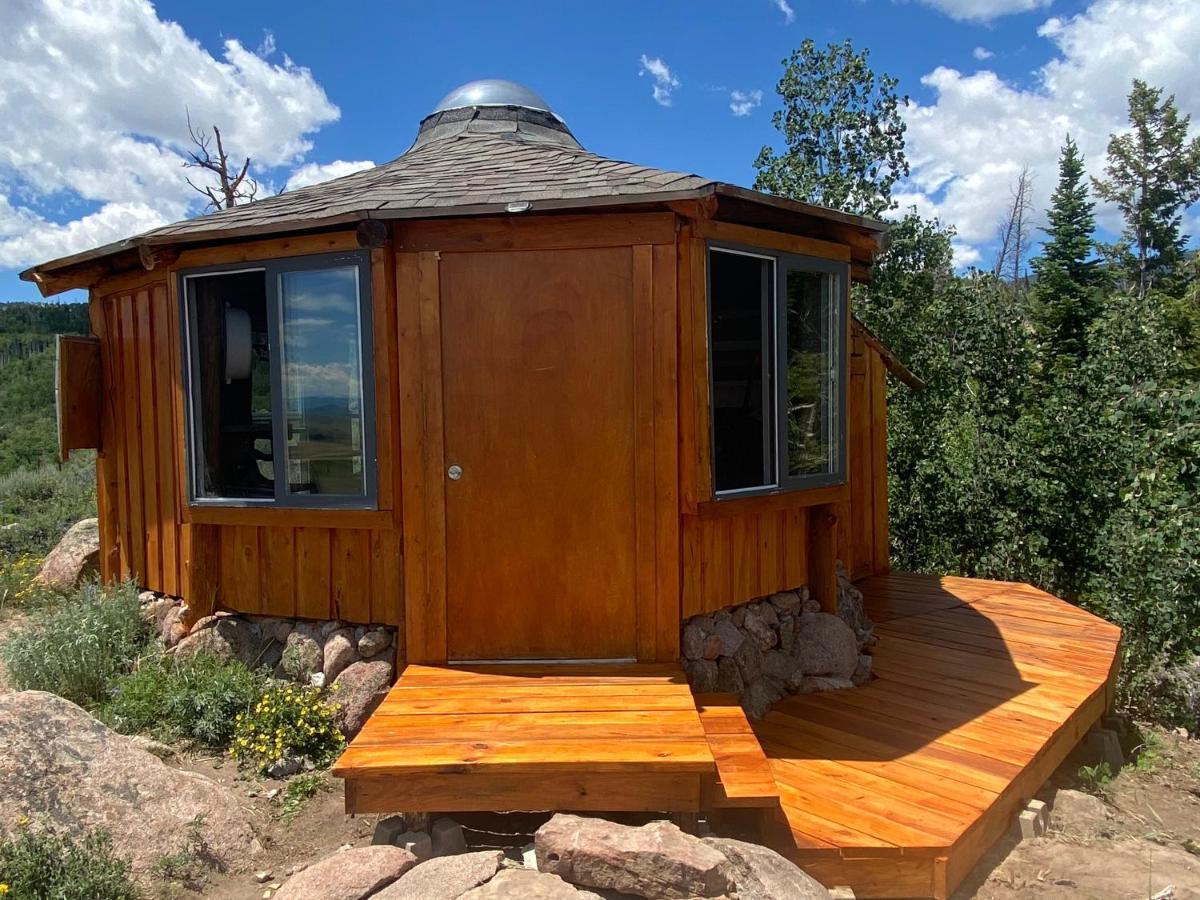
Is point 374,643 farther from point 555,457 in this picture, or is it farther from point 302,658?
point 555,457

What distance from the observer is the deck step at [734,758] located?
2973 mm

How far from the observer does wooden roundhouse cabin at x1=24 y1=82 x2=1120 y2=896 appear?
3623 mm

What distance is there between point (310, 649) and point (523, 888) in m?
2.46

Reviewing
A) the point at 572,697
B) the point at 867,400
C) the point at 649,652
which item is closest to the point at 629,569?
the point at 649,652

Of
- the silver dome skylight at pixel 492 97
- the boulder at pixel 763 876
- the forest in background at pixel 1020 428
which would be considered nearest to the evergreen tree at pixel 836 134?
the forest in background at pixel 1020 428

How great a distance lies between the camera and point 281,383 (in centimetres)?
422

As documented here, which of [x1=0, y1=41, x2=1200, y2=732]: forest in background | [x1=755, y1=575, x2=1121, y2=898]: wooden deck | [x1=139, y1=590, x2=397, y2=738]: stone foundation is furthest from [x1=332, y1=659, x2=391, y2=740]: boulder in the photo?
[x1=0, y1=41, x2=1200, y2=732]: forest in background

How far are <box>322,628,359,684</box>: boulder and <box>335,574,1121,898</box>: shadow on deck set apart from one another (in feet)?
1.73

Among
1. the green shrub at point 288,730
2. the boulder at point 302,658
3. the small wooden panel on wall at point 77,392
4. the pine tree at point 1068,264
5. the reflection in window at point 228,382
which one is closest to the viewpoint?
the green shrub at point 288,730

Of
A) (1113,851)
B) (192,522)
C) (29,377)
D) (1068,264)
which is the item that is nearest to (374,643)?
(192,522)

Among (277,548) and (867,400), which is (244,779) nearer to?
(277,548)

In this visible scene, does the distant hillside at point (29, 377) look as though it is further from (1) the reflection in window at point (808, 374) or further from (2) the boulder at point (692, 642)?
(1) the reflection in window at point (808, 374)

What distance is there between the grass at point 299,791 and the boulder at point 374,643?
0.67m

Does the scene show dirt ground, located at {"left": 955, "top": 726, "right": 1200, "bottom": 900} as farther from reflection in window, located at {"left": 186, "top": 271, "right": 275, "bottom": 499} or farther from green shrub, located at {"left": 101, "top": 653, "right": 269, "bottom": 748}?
reflection in window, located at {"left": 186, "top": 271, "right": 275, "bottom": 499}
